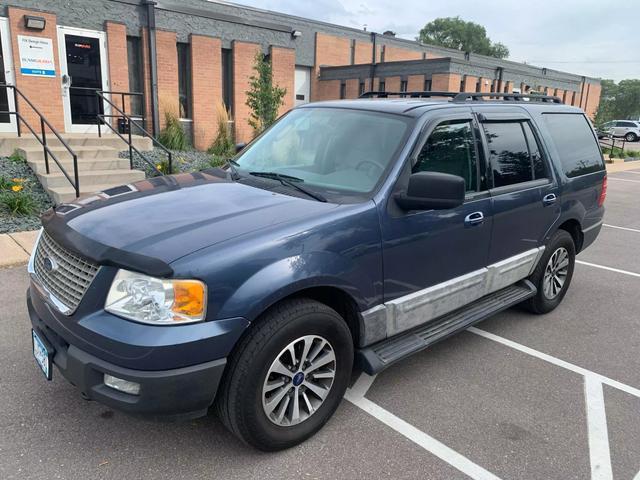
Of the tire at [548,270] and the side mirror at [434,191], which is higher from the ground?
the side mirror at [434,191]

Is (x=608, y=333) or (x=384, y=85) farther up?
(x=384, y=85)

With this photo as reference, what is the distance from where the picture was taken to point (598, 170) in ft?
17.4

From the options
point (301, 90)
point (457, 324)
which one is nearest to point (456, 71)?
point (301, 90)

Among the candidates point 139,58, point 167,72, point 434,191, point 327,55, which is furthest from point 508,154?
point 327,55

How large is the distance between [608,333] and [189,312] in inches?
157

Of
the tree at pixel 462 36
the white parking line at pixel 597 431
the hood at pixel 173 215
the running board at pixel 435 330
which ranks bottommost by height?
the white parking line at pixel 597 431

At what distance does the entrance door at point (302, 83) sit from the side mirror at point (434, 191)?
24.3 m

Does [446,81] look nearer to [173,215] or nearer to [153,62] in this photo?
[153,62]

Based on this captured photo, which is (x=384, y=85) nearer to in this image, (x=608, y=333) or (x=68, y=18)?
(x=68, y=18)

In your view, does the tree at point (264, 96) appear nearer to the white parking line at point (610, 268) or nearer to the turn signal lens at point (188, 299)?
the white parking line at point (610, 268)

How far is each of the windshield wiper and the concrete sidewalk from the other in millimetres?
3496

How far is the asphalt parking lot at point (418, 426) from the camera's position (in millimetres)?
2709

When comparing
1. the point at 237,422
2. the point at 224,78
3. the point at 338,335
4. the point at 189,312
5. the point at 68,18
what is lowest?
the point at 237,422

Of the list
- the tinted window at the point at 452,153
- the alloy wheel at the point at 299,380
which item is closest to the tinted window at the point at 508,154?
the tinted window at the point at 452,153
